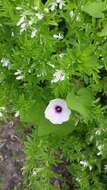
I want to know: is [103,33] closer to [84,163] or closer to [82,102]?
[82,102]

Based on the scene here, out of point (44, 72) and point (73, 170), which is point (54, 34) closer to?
point (44, 72)

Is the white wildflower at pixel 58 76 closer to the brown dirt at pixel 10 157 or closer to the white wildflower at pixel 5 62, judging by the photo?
the white wildflower at pixel 5 62

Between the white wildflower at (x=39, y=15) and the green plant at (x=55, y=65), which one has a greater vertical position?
the white wildflower at (x=39, y=15)

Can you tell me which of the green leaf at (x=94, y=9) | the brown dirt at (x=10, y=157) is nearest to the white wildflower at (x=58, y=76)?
the green leaf at (x=94, y=9)

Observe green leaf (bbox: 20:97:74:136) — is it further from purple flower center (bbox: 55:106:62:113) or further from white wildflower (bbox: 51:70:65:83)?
white wildflower (bbox: 51:70:65:83)

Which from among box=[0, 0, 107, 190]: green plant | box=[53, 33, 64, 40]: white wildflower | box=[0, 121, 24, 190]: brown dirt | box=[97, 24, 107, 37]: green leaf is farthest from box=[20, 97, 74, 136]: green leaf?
box=[0, 121, 24, 190]: brown dirt

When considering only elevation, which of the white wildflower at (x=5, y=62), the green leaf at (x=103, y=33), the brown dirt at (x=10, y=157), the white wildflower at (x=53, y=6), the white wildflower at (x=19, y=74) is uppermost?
the white wildflower at (x=53, y=6)
